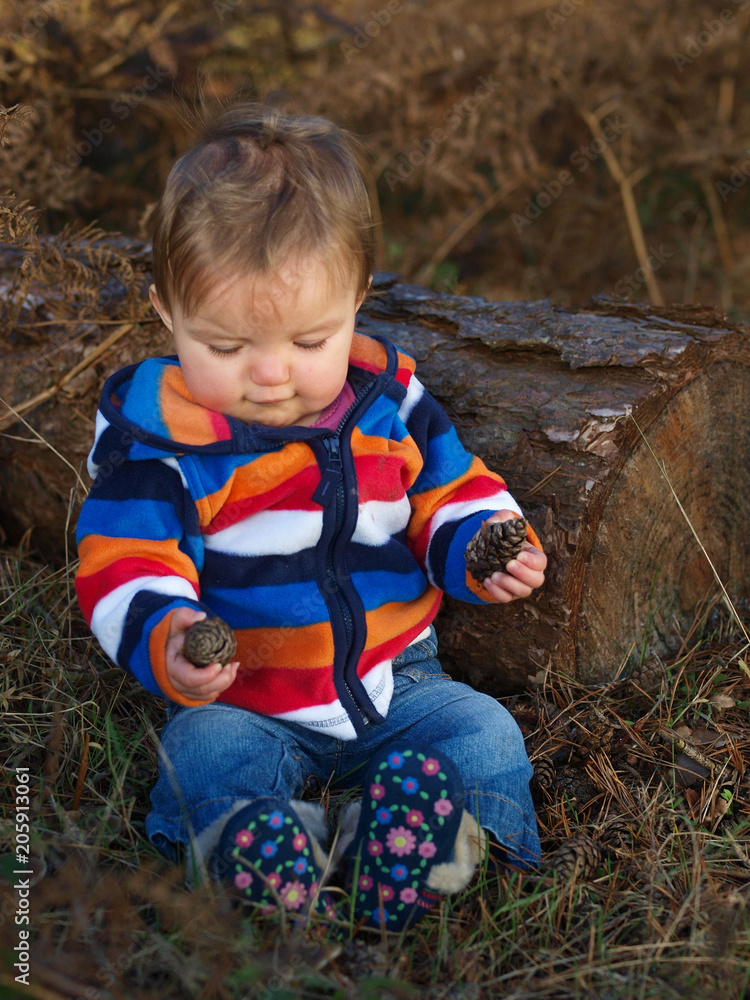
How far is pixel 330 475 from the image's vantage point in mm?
2035

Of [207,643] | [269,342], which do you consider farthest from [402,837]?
[269,342]

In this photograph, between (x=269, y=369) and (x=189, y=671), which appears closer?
(x=189, y=671)

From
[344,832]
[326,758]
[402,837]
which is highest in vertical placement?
[402,837]

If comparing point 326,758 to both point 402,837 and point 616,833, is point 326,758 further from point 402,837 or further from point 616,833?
point 616,833

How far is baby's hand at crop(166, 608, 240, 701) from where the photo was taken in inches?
65.4

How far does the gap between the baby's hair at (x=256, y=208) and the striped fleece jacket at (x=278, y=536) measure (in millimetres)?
296

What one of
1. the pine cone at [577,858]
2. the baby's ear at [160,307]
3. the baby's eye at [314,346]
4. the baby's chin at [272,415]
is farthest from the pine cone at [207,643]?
the pine cone at [577,858]

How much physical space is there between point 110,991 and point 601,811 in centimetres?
120

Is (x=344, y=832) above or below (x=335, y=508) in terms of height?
below

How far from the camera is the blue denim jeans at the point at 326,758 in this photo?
182cm

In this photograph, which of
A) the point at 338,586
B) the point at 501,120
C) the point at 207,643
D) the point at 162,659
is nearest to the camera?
the point at 207,643

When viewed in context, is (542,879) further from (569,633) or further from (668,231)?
(668,231)

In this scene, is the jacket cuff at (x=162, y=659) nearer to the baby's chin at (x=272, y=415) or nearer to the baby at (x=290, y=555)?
the baby at (x=290, y=555)

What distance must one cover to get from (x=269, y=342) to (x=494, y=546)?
27.2 inches
